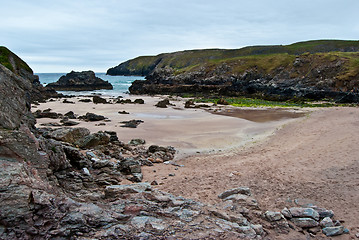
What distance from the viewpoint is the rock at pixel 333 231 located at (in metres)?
5.78

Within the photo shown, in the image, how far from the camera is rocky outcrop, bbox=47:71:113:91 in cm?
7331

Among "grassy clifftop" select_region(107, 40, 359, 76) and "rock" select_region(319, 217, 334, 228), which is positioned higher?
"grassy clifftop" select_region(107, 40, 359, 76)

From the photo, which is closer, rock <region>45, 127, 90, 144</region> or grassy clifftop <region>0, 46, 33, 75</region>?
grassy clifftop <region>0, 46, 33, 75</region>

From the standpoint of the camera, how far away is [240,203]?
22.2 feet

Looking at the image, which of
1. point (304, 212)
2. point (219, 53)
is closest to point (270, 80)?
point (304, 212)

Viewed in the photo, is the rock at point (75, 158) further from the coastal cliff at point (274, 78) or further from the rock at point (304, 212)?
the coastal cliff at point (274, 78)

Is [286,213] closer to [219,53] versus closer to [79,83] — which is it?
[79,83]

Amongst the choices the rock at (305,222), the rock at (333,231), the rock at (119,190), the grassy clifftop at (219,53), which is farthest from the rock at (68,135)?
the grassy clifftop at (219,53)

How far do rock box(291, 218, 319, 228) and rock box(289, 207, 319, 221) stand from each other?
0.50ft

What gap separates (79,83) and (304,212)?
76818 millimetres

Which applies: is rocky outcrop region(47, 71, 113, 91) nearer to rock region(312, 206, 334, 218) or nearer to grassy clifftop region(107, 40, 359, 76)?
grassy clifftop region(107, 40, 359, 76)

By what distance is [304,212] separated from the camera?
6.40m

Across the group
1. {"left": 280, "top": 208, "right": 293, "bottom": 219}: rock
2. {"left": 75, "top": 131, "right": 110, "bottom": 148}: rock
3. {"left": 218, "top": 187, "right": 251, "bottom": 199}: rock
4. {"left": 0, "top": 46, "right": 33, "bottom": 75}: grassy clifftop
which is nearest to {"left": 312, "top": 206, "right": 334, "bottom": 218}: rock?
{"left": 280, "top": 208, "right": 293, "bottom": 219}: rock

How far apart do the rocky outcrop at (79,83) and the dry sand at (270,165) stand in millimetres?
60023
